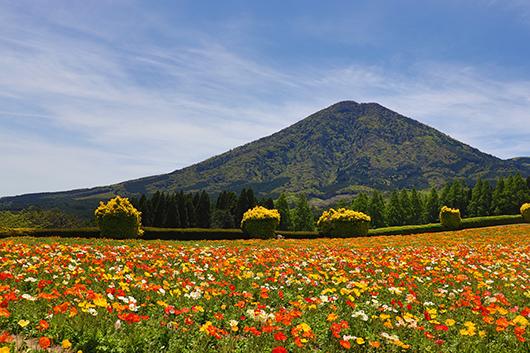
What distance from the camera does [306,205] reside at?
8000cm

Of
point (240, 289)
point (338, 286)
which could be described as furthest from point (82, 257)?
point (338, 286)

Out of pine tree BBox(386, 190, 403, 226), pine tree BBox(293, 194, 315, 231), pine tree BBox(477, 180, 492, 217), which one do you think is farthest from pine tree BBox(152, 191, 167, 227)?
pine tree BBox(477, 180, 492, 217)

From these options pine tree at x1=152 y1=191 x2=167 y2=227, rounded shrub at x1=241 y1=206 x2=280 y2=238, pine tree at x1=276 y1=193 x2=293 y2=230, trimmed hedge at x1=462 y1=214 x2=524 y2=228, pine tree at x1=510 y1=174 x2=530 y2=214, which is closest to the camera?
rounded shrub at x1=241 y1=206 x2=280 y2=238

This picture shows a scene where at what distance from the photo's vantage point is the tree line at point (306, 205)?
193 feet

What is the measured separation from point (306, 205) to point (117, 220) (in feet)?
179

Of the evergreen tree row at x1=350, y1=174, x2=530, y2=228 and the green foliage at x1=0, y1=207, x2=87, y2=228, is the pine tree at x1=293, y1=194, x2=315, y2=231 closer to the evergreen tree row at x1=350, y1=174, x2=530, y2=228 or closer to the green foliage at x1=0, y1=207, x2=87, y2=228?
the evergreen tree row at x1=350, y1=174, x2=530, y2=228

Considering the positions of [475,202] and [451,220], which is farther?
→ [475,202]

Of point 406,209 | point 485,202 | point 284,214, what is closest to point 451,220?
point 284,214

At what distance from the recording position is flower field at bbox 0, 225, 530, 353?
4668 mm

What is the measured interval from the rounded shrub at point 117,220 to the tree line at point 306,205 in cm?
2728

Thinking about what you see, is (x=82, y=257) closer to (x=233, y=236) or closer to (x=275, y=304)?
(x=275, y=304)

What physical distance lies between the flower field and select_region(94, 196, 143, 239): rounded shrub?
19.2m

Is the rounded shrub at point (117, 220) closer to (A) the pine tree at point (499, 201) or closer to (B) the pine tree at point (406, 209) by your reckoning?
(B) the pine tree at point (406, 209)

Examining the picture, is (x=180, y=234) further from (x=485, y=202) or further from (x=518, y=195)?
(x=485, y=202)
